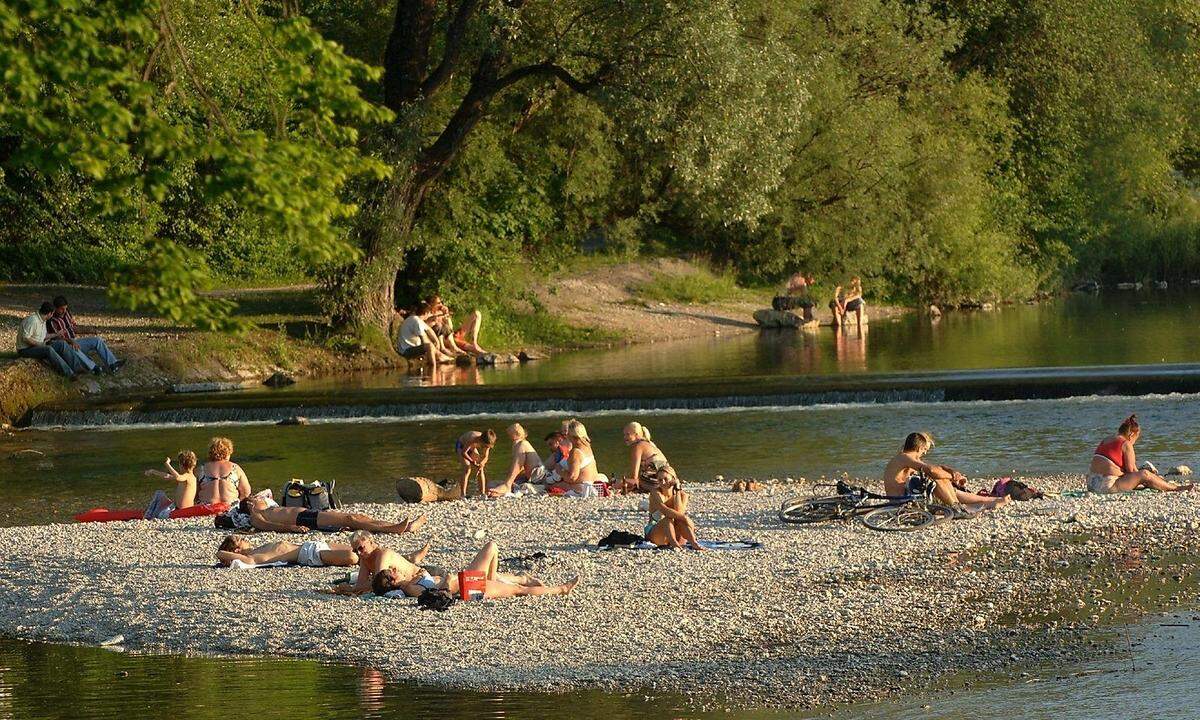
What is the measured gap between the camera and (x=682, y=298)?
51.1m

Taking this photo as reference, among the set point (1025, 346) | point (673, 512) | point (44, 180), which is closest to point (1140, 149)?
point (1025, 346)

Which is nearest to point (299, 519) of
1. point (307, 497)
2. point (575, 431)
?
point (307, 497)

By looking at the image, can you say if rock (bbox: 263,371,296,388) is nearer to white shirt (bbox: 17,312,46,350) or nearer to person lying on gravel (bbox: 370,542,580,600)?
white shirt (bbox: 17,312,46,350)

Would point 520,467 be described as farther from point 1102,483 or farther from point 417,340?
point 417,340

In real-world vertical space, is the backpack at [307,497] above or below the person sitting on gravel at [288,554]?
above

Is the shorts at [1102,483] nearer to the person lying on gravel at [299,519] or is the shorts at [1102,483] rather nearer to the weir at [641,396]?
the person lying on gravel at [299,519]

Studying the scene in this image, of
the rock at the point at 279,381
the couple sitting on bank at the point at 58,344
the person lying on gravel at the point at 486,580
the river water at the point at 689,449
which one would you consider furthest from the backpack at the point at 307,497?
the rock at the point at 279,381

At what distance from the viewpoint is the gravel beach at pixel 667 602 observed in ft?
41.0

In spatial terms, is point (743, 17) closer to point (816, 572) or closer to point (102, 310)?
point (102, 310)

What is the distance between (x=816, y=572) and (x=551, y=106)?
1008 inches

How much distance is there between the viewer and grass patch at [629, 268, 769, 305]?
5056 centimetres

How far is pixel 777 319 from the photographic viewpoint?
4938 centimetres

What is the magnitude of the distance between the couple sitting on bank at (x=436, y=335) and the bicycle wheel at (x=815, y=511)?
63.9ft

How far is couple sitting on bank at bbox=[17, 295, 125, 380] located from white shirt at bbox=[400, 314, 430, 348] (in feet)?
21.4
